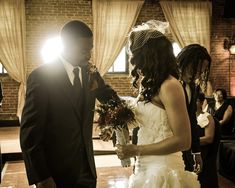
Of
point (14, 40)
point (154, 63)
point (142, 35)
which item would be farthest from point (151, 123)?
point (14, 40)

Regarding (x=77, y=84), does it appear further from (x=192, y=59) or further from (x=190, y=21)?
(x=190, y=21)

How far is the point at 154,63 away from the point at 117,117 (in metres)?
0.41

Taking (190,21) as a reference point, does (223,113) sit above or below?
below

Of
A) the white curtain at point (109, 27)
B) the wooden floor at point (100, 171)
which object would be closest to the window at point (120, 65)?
the white curtain at point (109, 27)

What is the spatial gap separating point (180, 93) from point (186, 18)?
9815 millimetres

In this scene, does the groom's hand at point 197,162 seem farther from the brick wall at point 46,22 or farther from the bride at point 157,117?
the brick wall at point 46,22

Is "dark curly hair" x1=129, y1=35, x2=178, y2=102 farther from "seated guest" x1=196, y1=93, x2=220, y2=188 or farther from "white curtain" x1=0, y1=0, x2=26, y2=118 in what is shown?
"white curtain" x1=0, y1=0, x2=26, y2=118

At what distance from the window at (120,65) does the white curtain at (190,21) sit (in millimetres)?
1476

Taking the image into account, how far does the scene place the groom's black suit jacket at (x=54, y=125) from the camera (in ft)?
7.49

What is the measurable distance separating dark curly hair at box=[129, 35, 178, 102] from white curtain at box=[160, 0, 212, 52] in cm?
943

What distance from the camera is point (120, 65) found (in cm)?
1137

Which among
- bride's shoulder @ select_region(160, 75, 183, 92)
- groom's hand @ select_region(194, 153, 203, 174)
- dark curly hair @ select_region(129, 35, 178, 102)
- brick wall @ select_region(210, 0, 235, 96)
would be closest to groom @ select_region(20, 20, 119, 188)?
dark curly hair @ select_region(129, 35, 178, 102)

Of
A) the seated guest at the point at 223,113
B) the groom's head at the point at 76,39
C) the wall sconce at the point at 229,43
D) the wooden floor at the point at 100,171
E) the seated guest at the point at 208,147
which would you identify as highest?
the groom's head at the point at 76,39

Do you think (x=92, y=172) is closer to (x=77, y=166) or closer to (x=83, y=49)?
(x=77, y=166)
